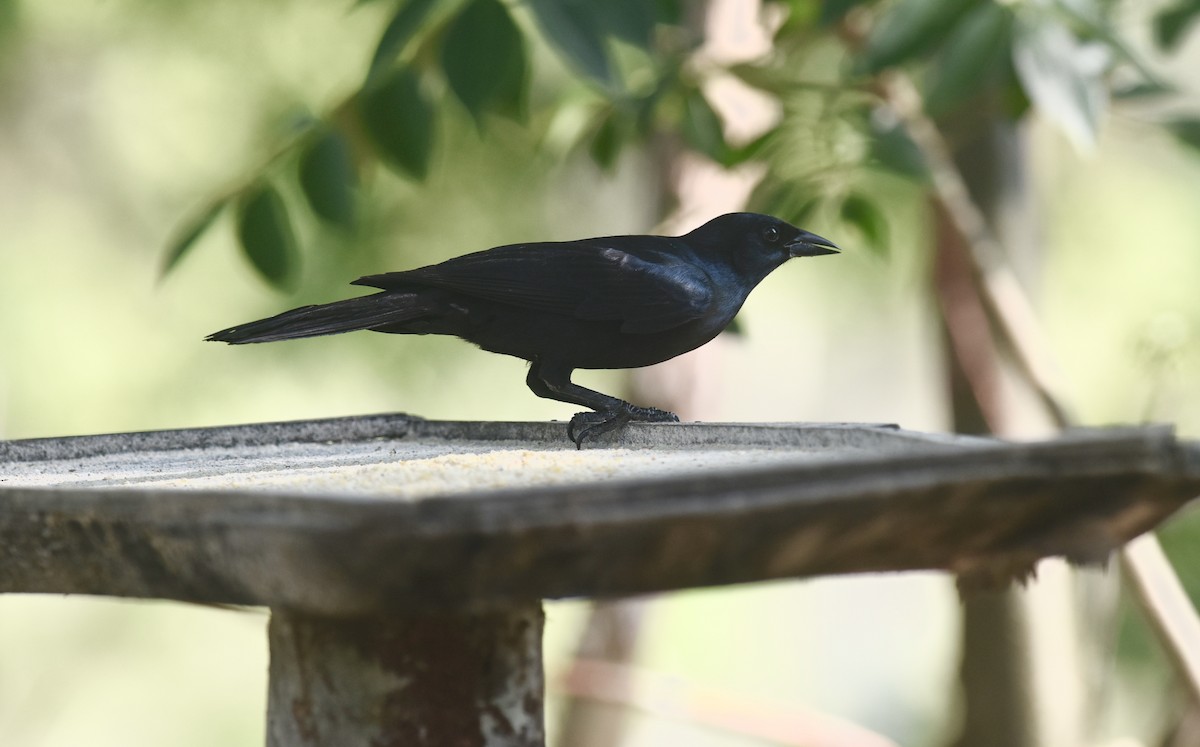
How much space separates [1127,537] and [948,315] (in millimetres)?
3499

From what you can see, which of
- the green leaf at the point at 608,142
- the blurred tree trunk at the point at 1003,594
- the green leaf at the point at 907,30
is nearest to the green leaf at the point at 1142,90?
the green leaf at the point at 907,30

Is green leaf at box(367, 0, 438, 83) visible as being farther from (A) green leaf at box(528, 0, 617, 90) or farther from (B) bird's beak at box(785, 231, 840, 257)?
(B) bird's beak at box(785, 231, 840, 257)

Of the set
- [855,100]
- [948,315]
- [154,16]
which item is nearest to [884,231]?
[855,100]

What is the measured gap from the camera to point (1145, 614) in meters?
4.07

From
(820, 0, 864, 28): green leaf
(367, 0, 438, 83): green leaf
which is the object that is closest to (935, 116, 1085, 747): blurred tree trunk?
(820, 0, 864, 28): green leaf

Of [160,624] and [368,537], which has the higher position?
[160,624]

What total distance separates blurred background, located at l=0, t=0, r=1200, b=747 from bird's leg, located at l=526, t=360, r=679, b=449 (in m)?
0.60

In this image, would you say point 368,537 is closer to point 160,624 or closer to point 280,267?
point 280,267

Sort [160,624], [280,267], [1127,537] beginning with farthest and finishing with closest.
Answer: [160,624], [280,267], [1127,537]

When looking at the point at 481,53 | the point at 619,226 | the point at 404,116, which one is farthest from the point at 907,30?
the point at 619,226

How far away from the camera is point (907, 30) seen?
3084 mm

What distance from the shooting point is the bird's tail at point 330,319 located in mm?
2879

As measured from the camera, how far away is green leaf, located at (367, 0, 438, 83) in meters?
2.79

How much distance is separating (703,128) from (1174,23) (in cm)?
131
